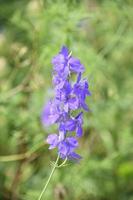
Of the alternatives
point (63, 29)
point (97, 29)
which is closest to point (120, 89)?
point (97, 29)

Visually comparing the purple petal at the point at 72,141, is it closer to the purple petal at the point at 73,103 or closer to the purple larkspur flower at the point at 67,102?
the purple larkspur flower at the point at 67,102

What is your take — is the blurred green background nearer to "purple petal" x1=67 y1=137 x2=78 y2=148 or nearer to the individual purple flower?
"purple petal" x1=67 y1=137 x2=78 y2=148

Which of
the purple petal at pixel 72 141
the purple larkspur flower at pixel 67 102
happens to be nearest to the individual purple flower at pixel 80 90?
the purple larkspur flower at pixel 67 102

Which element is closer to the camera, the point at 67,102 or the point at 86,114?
the point at 67,102

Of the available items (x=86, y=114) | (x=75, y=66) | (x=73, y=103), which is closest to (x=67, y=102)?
(x=73, y=103)

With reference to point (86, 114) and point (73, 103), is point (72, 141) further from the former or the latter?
point (86, 114)

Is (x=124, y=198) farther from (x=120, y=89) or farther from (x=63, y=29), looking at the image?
(x=63, y=29)
